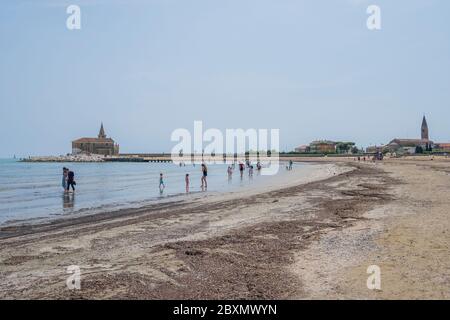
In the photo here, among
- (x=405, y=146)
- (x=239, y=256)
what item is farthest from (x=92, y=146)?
(x=239, y=256)

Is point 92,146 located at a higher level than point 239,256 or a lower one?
higher

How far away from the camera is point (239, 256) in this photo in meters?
7.54

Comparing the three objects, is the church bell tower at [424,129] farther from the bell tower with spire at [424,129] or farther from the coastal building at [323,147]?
the coastal building at [323,147]

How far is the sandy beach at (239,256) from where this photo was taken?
5.60 m

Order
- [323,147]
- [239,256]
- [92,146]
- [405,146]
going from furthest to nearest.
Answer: [92,146], [323,147], [405,146], [239,256]

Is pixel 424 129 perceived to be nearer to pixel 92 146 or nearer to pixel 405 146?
pixel 405 146

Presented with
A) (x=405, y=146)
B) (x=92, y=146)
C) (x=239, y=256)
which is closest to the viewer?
(x=239, y=256)

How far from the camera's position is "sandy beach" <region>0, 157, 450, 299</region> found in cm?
560

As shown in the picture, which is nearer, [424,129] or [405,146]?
[405,146]

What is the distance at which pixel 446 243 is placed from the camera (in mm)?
7883
